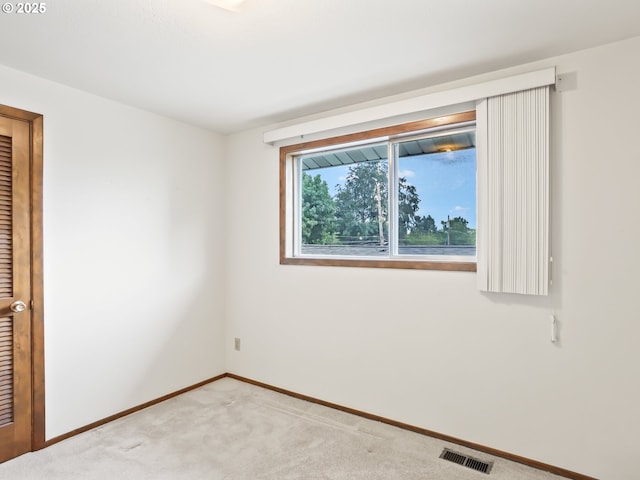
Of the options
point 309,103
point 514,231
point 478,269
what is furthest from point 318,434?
point 309,103

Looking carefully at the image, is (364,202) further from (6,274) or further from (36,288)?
(6,274)

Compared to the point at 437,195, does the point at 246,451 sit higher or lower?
lower

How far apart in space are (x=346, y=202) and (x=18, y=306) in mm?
2366

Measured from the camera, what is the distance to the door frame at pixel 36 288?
239 centimetres

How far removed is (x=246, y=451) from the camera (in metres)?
2.39

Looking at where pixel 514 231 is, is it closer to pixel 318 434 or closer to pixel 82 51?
pixel 318 434

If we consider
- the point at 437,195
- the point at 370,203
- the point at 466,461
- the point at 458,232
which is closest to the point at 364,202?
the point at 370,203

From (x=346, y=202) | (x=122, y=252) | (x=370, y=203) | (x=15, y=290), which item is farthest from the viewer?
(x=346, y=202)

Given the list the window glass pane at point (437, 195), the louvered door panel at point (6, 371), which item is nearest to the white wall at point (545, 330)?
the window glass pane at point (437, 195)

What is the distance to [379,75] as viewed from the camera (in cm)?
244

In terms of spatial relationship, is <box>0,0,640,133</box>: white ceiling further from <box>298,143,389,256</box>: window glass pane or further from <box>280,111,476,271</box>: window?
<box>298,143,389,256</box>: window glass pane

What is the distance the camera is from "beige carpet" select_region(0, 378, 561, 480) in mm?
2164

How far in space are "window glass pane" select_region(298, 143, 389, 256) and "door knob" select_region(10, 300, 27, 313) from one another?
202 cm

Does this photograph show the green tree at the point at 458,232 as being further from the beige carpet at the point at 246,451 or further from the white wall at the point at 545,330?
the beige carpet at the point at 246,451
